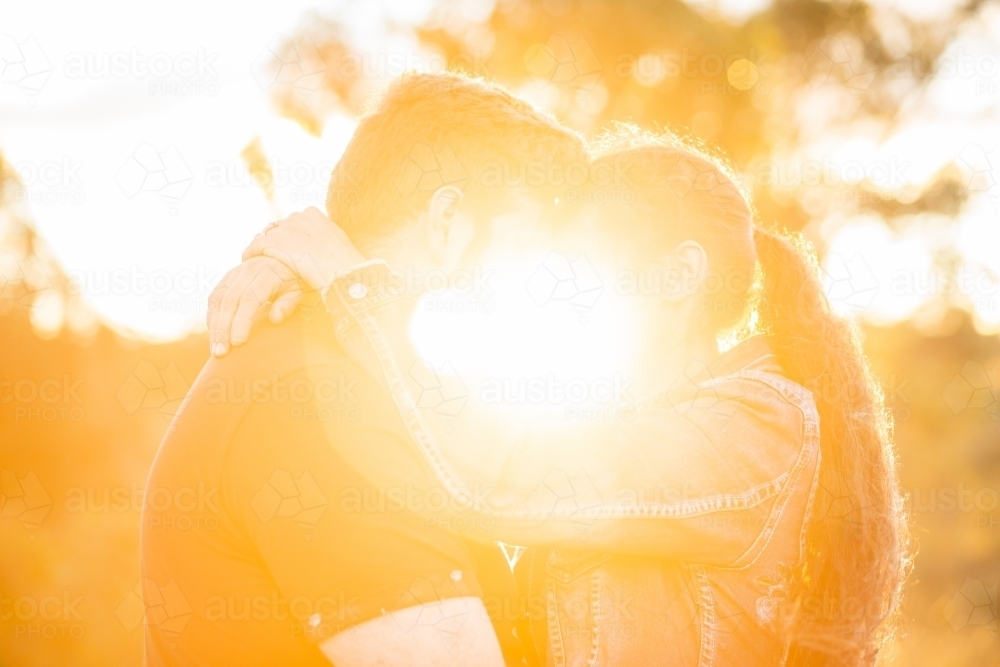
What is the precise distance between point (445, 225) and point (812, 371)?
1.25 m

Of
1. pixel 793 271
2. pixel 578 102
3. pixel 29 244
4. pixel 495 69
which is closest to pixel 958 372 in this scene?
pixel 578 102

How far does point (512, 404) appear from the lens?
2111mm

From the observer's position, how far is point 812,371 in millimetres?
2650

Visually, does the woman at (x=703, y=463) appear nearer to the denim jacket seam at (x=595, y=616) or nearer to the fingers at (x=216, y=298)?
the denim jacket seam at (x=595, y=616)

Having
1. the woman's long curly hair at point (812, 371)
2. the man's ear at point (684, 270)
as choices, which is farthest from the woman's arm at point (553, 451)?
the man's ear at point (684, 270)

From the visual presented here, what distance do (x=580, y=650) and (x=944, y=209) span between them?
32.0 ft

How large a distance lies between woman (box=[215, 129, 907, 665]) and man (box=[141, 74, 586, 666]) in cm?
13

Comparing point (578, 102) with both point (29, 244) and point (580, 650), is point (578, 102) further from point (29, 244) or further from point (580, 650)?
point (580, 650)

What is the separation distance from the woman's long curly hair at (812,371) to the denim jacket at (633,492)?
0.11m

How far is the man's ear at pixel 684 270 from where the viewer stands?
267 centimetres

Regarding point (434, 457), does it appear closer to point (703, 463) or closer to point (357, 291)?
point (357, 291)

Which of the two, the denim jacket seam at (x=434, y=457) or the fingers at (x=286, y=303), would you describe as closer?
the denim jacket seam at (x=434, y=457)

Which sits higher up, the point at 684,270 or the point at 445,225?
the point at 445,225

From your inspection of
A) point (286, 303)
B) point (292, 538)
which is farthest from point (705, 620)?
point (286, 303)
